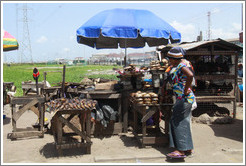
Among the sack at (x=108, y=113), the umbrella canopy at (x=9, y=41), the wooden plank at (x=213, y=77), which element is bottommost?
the sack at (x=108, y=113)

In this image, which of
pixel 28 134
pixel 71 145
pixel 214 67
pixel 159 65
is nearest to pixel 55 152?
pixel 71 145

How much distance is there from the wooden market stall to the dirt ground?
1.75m

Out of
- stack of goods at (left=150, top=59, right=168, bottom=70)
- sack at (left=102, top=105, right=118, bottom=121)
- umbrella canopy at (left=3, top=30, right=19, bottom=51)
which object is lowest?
sack at (left=102, top=105, right=118, bottom=121)

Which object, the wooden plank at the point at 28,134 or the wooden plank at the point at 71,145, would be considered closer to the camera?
the wooden plank at the point at 71,145

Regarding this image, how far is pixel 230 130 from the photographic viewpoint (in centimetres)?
715

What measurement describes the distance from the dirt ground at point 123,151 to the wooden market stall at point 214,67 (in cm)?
175

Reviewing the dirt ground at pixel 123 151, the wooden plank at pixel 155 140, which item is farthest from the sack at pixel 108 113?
the wooden plank at pixel 155 140

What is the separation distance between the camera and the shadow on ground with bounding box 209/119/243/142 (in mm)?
6521

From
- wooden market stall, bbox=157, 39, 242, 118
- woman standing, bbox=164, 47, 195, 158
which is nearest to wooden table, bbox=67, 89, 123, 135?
woman standing, bbox=164, 47, 195, 158

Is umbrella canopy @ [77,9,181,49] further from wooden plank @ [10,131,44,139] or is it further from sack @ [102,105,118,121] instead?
wooden plank @ [10,131,44,139]

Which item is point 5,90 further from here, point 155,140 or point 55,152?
point 155,140

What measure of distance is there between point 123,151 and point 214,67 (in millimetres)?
4772

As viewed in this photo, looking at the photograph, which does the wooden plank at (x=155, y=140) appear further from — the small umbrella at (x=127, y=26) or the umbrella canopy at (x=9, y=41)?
the umbrella canopy at (x=9, y=41)

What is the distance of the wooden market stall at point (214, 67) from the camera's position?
26.8 feet
